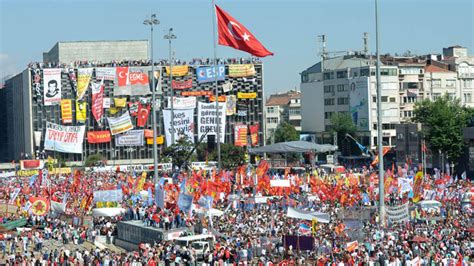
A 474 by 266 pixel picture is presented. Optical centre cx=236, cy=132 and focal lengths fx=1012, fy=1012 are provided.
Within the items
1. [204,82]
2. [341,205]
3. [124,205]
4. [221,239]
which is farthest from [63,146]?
[221,239]

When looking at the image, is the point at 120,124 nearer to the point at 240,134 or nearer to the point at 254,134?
the point at 240,134

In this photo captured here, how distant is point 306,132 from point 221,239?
8595 cm

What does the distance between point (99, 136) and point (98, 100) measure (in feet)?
14.2

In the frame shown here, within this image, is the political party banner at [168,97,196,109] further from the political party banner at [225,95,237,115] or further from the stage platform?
the stage platform

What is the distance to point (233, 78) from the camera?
112562 mm

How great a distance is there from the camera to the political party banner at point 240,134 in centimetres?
11319

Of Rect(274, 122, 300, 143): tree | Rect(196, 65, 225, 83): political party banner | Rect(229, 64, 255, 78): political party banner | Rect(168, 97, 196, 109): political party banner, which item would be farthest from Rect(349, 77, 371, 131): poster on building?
Rect(168, 97, 196, 109): political party banner

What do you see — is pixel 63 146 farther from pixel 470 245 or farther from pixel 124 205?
pixel 470 245

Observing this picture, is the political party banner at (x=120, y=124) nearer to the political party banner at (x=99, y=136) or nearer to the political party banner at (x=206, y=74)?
the political party banner at (x=99, y=136)

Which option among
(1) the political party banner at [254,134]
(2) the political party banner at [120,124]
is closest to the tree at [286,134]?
(1) the political party banner at [254,134]

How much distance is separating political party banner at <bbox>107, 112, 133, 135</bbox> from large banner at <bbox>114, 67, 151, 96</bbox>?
265 centimetres

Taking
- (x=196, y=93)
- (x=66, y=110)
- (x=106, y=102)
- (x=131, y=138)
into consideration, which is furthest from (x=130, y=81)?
(x=66, y=110)

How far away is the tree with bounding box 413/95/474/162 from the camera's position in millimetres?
82750

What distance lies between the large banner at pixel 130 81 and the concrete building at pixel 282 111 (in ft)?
89.2
